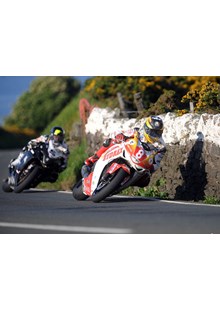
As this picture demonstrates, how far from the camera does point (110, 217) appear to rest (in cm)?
1108

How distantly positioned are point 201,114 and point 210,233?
3.74 metres

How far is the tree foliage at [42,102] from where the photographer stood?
14547 mm

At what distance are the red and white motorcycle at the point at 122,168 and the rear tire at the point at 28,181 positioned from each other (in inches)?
105

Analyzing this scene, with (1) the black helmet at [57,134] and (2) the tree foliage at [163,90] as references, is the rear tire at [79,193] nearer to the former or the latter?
(1) the black helmet at [57,134]

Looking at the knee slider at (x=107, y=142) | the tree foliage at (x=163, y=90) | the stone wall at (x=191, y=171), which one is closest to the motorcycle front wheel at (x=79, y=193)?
the knee slider at (x=107, y=142)

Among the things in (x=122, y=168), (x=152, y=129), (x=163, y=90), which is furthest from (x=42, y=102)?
(x=122, y=168)

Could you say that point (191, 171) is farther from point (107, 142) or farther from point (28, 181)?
point (28, 181)

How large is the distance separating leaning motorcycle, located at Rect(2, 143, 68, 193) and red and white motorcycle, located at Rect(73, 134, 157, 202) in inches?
94.8

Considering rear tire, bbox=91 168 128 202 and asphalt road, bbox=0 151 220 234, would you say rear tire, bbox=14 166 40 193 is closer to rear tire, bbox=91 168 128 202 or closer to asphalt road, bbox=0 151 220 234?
asphalt road, bbox=0 151 220 234

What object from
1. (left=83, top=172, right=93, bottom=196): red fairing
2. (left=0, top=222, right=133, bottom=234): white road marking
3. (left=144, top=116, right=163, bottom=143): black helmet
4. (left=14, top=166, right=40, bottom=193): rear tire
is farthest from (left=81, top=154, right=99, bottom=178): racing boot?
(left=0, top=222, right=133, bottom=234): white road marking

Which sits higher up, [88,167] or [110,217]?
[88,167]

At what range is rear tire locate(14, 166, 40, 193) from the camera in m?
15.2

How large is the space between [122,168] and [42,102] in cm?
430
